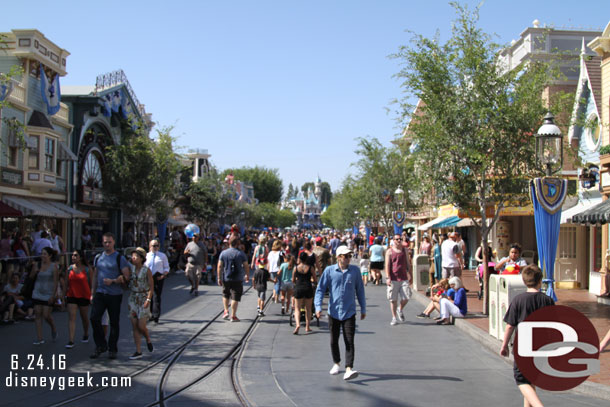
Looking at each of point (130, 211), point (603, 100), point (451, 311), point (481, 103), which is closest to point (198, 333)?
point (451, 311)

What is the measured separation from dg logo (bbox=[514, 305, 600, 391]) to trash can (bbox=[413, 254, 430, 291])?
501 inches

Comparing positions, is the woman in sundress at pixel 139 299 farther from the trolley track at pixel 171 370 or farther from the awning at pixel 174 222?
the awning at pixel 174 222

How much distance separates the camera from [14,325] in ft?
39.6

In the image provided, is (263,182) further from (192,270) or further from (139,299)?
(139,299)

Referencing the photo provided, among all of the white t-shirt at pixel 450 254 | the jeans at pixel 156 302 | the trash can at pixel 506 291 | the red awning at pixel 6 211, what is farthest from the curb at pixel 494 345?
the red awning at pixel 6 211

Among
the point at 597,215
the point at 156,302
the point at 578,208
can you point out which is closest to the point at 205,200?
the point at 578,208

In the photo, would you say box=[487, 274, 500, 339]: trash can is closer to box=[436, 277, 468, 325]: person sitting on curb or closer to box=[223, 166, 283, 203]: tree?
box=[436, 277, 468, 325]: person sitting on curb

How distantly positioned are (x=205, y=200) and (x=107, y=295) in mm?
37128

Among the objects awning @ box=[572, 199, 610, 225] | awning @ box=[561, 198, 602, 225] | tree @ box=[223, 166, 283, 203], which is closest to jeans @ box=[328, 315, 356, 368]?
awning @ box=[572, 199, 610, 225]

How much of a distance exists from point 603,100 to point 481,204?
20.9ft

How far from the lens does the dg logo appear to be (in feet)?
17.8

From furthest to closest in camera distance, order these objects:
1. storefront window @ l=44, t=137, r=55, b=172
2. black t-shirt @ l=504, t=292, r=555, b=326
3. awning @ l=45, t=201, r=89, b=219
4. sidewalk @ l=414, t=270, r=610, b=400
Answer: awning @ l=45, t=201, r=89, b=219
storefront window @ l=44, t=137, r=55, b=172
sidewalk @ l=414, t=270, r=610, b=400
black t-shirt @ l=504, t=292, r=555, b=326

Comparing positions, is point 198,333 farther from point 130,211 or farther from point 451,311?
point 130,211

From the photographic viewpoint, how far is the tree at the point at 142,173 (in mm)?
28594
